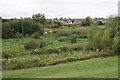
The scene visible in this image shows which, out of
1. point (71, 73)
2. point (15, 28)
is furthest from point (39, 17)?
point (71, 73)

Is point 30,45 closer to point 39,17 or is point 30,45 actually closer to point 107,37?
point 107,37

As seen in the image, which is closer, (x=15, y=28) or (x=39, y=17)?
(x=15, y=28)

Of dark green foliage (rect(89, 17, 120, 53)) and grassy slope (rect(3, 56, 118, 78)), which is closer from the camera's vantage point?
grassy slope (rect(3, 56, 118, 78))

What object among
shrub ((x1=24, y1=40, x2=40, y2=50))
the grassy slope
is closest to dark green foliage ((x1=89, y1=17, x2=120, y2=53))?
shrub ((x1=24, y1=40, x2=40, y2=50))

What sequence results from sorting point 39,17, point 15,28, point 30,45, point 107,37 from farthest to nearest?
1. point 39,17
2. point 15,28
3. point 30,45
4. point 107,37

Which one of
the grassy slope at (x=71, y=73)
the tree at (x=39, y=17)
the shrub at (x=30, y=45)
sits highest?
the tree at (x=39, y=17)

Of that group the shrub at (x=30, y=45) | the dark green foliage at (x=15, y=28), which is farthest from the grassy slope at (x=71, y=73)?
the dark green foliage at (x=15, y=28)

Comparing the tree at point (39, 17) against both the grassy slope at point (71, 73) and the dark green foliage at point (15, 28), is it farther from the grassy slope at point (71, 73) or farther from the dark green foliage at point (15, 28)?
the grassy slope at point (71, 73)

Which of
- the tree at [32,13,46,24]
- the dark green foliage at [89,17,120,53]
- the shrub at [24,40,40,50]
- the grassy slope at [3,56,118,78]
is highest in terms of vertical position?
the tree at [32,13,46,24]

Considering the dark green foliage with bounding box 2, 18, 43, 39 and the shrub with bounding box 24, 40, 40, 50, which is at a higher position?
the dark green foliage with bounding box 2, 18, 43, 39

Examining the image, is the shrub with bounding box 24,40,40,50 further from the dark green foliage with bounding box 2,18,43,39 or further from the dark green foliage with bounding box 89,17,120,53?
the dark green foliage with bounding box 2,18,43,39

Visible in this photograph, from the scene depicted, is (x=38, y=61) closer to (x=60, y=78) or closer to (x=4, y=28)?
(x=60, y=78)

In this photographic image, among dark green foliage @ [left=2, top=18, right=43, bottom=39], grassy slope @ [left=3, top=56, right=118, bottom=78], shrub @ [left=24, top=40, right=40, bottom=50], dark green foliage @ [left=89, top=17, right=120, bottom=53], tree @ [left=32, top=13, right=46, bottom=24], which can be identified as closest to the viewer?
grassy slope @ [left=3, top=56, right=118, bottom=78]

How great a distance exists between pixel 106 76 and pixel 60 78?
7.90ft
